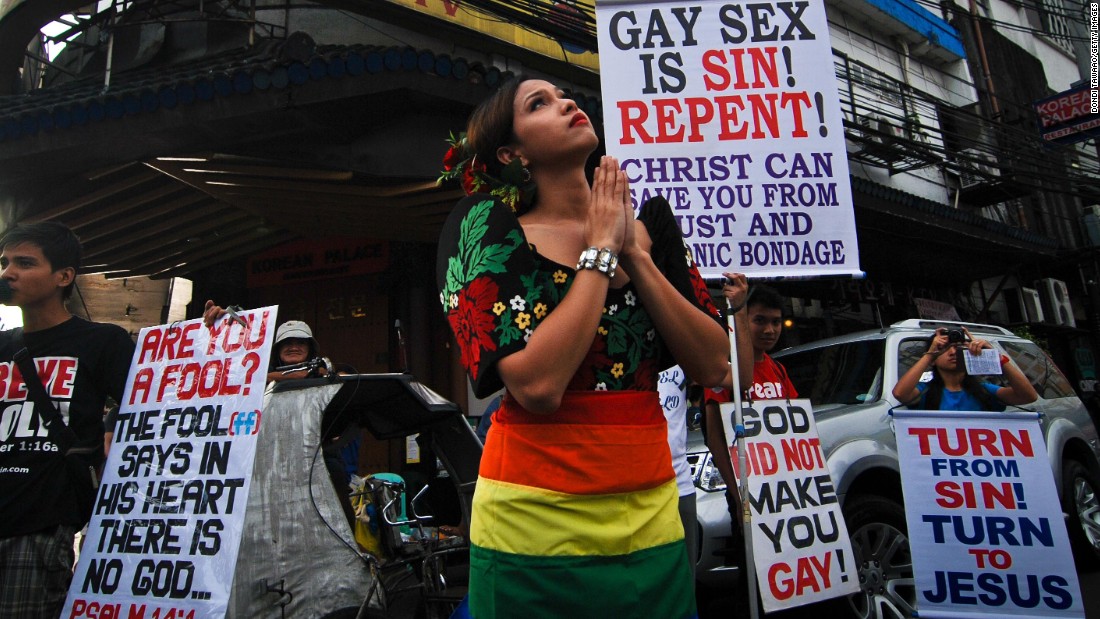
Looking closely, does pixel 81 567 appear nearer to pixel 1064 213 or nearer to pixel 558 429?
pixel 558 429

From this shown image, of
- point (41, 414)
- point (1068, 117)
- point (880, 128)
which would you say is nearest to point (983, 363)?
point (41, 414)

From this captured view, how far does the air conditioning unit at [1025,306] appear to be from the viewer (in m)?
16.3

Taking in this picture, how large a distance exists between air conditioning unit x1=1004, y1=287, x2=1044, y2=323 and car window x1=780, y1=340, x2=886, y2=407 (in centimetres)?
1319

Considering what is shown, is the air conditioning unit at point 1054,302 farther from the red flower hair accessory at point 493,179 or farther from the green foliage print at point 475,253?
the green foliage print at point 475,253

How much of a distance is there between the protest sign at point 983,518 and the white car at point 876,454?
552 millimetres

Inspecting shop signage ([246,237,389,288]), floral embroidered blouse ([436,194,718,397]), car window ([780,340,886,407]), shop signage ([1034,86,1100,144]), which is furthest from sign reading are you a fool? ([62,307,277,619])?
shop signage ([1034,86,1100,144])

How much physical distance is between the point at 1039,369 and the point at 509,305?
7081 millimetres

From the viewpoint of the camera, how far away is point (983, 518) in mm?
→ 3885

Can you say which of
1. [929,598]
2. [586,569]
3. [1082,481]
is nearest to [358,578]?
[586,569]

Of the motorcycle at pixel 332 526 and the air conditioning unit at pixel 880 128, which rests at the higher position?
the air conditioning unit at pixel 880 128

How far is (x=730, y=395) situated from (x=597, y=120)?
4.48 meters

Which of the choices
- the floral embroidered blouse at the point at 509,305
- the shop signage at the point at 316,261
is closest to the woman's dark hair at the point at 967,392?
the floral embroidered blouse at the point at 509,305

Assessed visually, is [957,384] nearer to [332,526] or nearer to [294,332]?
[332,526]

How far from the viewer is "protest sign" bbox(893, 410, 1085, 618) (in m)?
3.75
